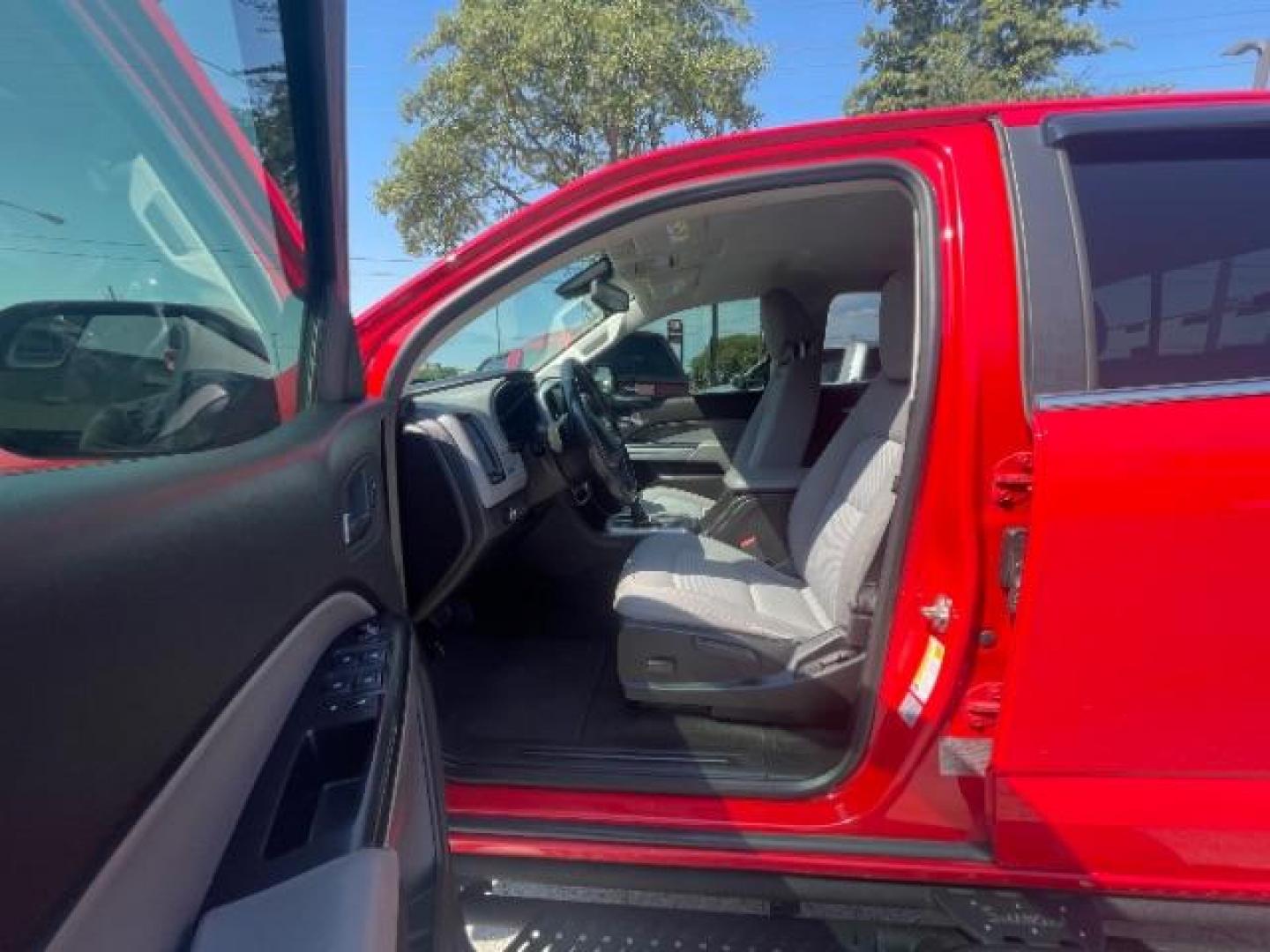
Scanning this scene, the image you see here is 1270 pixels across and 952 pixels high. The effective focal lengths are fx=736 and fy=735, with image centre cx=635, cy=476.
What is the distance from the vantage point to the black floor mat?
1.64 meters

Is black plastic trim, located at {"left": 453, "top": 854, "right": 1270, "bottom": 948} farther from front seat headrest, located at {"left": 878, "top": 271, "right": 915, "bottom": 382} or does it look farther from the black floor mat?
front seat headrest, located at {"left": 878, "top": 271, "right": 915, "bottom": 382}

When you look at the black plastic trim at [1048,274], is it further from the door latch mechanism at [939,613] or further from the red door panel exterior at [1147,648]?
the door latch mechanism at [939,613]

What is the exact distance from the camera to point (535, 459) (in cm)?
248

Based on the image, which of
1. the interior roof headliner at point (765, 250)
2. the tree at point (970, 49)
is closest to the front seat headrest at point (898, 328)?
the interior roof headliner at point (765, 250)

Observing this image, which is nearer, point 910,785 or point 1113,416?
point 1113,416

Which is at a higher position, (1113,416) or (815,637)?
(1113,416)

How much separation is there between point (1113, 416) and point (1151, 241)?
1.27 feet

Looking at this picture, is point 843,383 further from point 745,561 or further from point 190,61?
point 190,61

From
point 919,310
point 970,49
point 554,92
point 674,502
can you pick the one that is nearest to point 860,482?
point 919,310

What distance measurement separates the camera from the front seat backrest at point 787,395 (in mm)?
3186

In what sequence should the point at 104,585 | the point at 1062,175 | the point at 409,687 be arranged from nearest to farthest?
the point at 104,585
the point at 409,687
the point at 1062,175

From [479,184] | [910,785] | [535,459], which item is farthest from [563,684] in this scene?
[479,184]

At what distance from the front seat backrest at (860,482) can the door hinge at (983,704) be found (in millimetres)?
449

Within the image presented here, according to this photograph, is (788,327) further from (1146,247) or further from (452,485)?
(1146,247)
